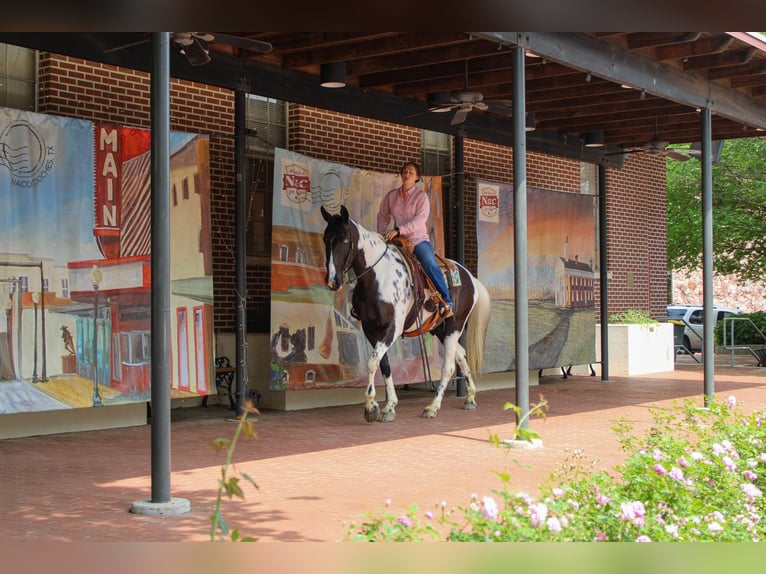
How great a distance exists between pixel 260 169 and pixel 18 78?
352cm

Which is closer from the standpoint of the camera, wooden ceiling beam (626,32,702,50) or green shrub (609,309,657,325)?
wooden ceiling beam (626,32,702,50)

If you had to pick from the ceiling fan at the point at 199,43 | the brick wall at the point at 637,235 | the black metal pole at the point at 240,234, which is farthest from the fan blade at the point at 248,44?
the brick wall at the point at 637,235

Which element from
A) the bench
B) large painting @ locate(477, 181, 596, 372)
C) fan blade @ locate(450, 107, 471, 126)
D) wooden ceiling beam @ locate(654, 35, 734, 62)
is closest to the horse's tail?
large painting @ locate(477, 181, 596, 372)

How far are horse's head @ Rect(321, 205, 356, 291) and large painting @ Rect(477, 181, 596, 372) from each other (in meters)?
3.90

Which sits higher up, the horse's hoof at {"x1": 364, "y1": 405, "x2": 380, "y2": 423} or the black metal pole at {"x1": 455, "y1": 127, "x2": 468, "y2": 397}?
the black metal pole at {"x1": 455, "y1": 127, "x2": 468, "y2": 397}

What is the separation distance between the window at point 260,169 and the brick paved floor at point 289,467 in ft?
7.61

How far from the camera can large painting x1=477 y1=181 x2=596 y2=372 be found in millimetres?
14828

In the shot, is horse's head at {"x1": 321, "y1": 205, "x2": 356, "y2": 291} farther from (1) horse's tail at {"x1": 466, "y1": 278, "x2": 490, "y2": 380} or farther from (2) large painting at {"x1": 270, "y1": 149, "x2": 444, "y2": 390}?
(1) horse's tail at {"x1": 466, "y1": 278, "x2": 490, "y2": 380}

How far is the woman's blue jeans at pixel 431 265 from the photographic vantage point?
1195cm

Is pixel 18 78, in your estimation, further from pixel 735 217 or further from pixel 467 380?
pixel 735 217

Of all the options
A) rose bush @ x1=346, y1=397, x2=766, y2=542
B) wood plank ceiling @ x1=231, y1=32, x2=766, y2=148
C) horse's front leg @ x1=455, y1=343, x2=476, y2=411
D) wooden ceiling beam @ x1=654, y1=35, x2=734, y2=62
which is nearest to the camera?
rose bush @ x1=346, y1=397, x2=766, y2=542

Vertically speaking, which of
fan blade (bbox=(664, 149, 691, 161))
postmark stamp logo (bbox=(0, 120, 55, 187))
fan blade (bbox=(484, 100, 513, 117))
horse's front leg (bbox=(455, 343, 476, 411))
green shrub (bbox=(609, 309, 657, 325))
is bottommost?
horse's front leg (bbox=(455, 343, 476, 411))

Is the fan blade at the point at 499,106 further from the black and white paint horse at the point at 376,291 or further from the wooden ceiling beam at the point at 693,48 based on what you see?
the black and white paint horse at the point at 376,291

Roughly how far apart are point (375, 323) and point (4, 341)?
4039 mm
